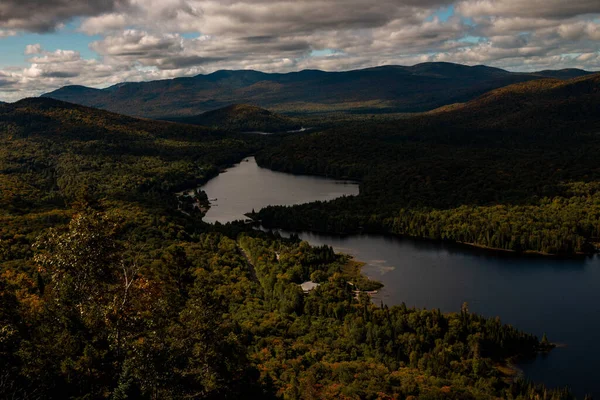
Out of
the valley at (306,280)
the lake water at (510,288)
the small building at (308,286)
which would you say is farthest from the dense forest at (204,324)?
the lake water at (510,288)

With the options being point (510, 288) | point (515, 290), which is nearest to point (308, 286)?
point (510, 288)

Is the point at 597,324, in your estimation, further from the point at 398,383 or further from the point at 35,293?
the point at 35,293

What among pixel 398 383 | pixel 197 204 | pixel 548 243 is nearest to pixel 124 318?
pixel 398 383

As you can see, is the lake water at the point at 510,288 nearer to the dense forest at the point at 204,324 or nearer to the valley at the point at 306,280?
the valley at the point at 306,280

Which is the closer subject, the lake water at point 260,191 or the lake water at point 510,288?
the lake water at point 510,288

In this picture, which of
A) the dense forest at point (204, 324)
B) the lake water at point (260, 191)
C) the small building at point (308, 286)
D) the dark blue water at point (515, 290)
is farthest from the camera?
the lake water at point (260, 191)

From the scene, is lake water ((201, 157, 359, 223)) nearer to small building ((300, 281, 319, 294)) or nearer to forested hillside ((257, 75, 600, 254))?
forested hillside ((257, 75, 600, 254))

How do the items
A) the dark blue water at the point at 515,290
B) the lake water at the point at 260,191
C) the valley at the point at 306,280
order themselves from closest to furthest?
the valley at the point at 306,280 < the dark blue water at the point at 515,290 < the lake water at the point at 260,191
